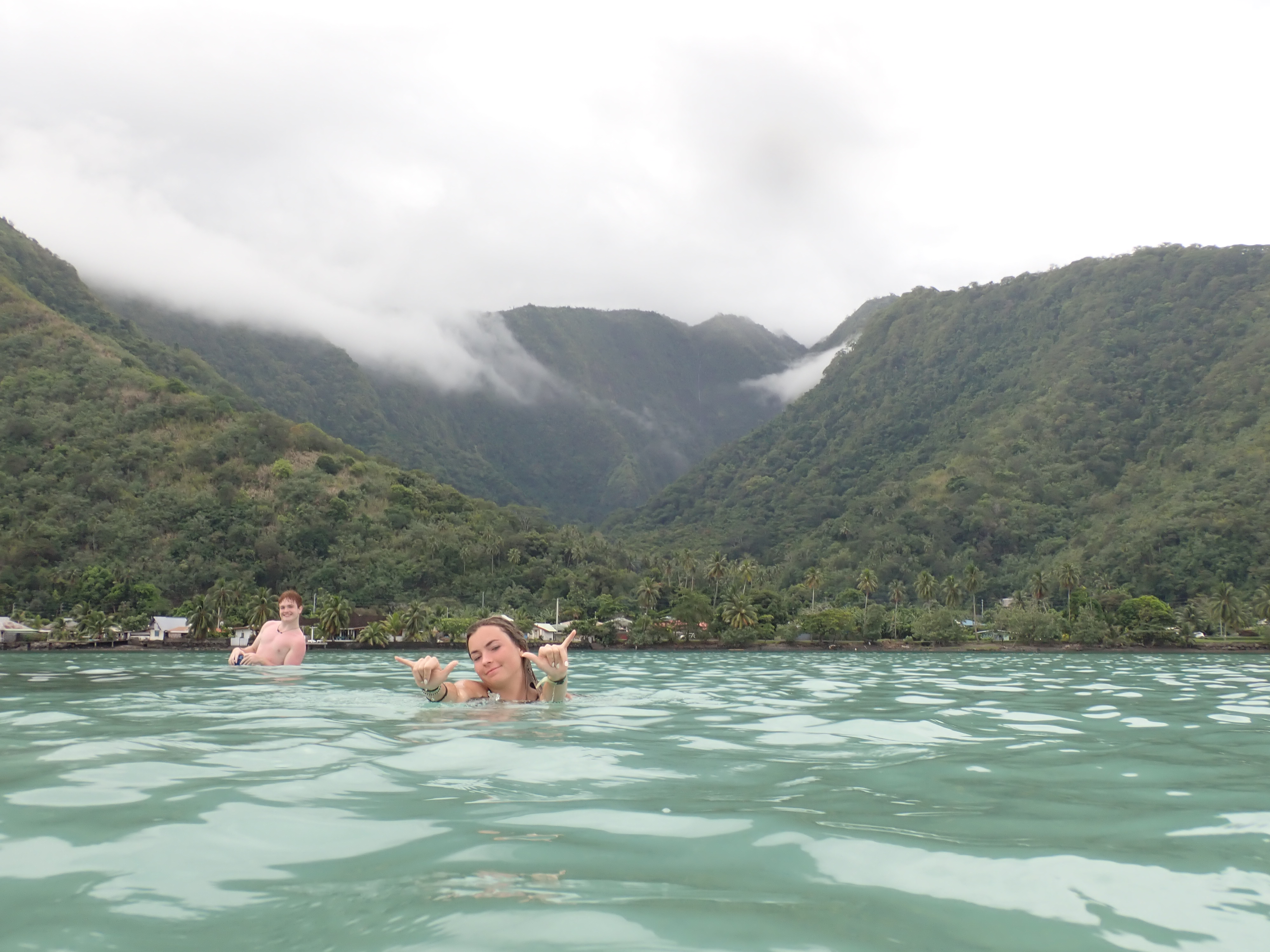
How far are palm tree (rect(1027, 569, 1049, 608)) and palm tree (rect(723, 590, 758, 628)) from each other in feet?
98.0

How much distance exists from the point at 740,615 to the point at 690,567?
2708 centimetres

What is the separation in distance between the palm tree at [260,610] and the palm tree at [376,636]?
7.08 metres

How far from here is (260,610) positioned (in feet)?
247

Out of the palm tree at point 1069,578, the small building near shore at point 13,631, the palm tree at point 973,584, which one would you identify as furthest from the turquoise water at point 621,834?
the palm tree at point 1069,578

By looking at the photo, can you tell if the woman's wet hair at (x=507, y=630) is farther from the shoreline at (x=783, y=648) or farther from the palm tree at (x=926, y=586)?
the palm tree at (x=926, y=586)

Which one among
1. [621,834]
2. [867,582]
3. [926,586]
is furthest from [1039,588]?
[621,834]

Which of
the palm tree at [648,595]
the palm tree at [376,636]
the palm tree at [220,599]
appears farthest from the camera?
the palm tree at [648,595]

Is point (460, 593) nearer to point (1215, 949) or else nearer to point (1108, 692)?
point (1108, 692)

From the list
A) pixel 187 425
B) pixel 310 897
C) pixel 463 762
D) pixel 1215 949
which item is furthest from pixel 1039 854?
pixel 187 425

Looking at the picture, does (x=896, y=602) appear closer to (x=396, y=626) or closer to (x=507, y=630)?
(x=396, y=626)

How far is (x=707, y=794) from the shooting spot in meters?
5.60

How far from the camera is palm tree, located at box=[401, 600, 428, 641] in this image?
77.6 m

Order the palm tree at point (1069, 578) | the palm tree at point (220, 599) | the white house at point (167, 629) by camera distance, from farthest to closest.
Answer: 1. the palm tree at point (1069, 578)
2. the white house at point (167, 629)
3. the palm tree at point (220, 599)

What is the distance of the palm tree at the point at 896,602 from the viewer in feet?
285
